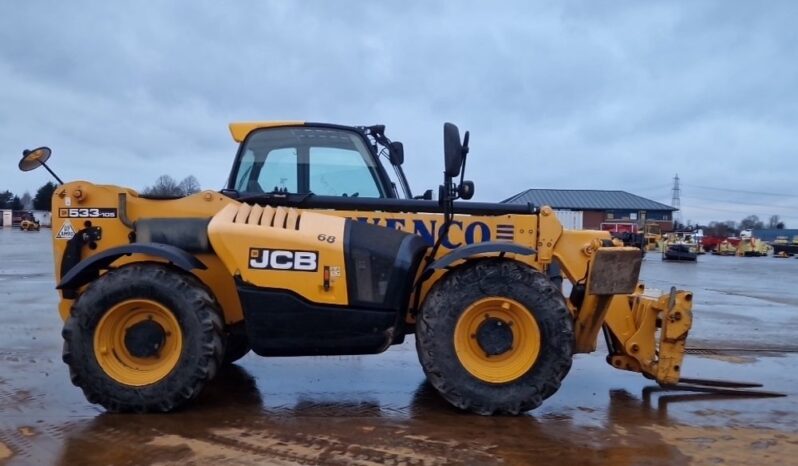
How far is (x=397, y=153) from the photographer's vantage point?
251 inches

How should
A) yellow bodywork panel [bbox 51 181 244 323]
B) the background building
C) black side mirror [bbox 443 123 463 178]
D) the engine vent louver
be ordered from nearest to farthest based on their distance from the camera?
black side mirror [bbox 443 123 463 178]
the engine vent louver
yellow bodywork panel [bbox 51 181 244 323]
the background building

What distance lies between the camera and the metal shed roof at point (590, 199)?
2532 inches

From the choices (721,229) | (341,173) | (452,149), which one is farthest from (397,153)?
(721,229)

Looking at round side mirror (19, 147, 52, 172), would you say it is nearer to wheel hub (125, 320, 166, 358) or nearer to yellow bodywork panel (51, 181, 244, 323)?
yellow bodywork panel (51, 181, 244, 323)

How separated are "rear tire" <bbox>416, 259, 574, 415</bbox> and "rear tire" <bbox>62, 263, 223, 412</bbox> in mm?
1549

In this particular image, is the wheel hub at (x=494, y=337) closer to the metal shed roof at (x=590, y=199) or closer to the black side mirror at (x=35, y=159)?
the black side mirror at (x=35, y=159)

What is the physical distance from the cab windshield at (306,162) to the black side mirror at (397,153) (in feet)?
1.18

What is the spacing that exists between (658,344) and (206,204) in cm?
376

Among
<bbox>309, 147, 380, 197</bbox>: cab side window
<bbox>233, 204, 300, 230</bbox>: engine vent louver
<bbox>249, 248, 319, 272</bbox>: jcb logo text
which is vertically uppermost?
<bbox>309, 147, 380, 197</bbox>: cab side window

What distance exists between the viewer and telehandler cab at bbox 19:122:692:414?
4934mm

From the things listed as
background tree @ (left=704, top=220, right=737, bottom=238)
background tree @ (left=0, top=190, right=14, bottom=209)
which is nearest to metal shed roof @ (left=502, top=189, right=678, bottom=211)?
background tree @ (left=704, top=220, right=737, bottom=238)

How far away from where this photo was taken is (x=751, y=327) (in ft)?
34.1

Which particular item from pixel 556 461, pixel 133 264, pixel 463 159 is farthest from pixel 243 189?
pixel 556 461

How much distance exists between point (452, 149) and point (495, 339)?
1.40 m
